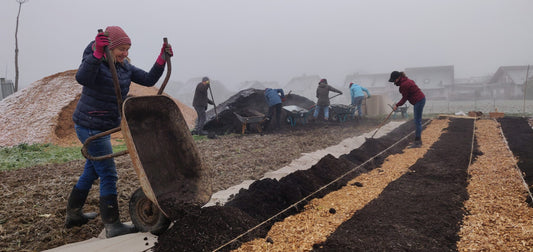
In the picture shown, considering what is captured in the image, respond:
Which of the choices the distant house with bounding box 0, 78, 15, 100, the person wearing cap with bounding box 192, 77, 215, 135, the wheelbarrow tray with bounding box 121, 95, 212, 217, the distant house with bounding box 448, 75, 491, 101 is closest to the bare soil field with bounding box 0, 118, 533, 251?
the wheelbarrow tray with bounding box 121, 95, 212, 217

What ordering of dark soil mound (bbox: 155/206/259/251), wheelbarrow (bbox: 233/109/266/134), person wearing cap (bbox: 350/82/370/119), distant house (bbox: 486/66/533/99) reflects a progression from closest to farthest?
dark soil mound (bbox: 155/206/259/251)
wheelbarrow (bbox: 233/109/266/134)
person wearing cap (bbox: 350/82/370/119)
distant house (bbox: 486/66/533/99)

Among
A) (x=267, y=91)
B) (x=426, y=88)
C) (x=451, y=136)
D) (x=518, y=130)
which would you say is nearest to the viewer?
(x=451, y=136)

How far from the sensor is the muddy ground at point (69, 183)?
106 inches

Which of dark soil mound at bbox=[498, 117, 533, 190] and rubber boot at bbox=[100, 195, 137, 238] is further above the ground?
rubber boot at bbox=[100, 195, 137, 238]

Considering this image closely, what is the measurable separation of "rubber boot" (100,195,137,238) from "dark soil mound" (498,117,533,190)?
4240 millimetres

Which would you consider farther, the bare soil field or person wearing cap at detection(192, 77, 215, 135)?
person wearing cap at detection(192, 77, 215, 135)

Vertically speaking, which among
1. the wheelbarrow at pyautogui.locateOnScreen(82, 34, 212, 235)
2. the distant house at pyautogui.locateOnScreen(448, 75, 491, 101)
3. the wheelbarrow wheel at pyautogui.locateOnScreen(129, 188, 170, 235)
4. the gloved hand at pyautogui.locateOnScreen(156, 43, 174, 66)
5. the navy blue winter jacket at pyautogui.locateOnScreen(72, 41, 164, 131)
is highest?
the gloved hand at pyautogui.locateOnScreen(156, 43, 174, 66)

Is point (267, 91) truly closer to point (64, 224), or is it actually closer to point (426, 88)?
point (64, 224)

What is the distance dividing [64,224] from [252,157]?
3475 millimetres

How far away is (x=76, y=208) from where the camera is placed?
269cm

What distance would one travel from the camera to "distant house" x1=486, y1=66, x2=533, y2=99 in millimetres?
28605

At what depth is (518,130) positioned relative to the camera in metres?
8.63

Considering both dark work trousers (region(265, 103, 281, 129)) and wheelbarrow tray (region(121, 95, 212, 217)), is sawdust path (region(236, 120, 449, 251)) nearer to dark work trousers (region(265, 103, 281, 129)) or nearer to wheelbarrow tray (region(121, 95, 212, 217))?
wheelbarrow tray (region(121, 95, 212, 217))

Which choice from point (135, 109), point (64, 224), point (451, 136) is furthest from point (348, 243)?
point (451, 136)
